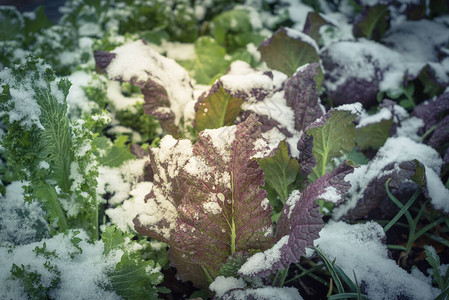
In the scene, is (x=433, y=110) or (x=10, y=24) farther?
(x=10, y=24)

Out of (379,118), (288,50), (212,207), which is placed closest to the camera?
(212,207)

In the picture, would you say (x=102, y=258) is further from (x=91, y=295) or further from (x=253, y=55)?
(x=253, y=55)

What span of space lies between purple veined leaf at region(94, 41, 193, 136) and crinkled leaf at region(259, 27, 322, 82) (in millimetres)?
389

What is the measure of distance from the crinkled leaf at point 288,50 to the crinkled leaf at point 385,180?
53 cm

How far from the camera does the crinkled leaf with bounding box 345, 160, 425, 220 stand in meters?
0.99

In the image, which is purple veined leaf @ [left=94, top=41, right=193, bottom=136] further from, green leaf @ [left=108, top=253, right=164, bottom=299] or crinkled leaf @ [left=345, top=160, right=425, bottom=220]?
crinkled leaf @ [left=345, top=160, right=425, bottom=220]

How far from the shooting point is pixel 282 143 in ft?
3.15

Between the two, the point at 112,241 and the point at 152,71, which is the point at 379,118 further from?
the point at 112,241

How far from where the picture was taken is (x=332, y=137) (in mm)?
1047

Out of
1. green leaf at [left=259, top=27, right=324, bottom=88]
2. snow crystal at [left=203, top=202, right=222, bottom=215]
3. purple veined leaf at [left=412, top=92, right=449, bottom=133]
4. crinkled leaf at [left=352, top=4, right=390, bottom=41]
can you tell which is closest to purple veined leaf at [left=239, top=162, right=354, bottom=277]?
snow crystal at [left=203, top=202, right=222, bottom=215]

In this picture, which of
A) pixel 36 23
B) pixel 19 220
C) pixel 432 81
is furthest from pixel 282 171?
pixel 36 23

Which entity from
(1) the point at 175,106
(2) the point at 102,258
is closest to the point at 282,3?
(1) the point at 175,106

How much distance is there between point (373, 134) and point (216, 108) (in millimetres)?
587

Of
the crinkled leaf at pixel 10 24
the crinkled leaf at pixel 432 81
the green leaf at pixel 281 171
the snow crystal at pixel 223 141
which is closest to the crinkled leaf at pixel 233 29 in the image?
the crinkled leaf at pixel 432 81
